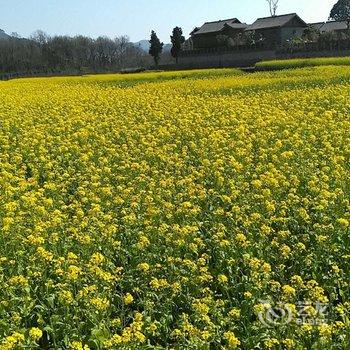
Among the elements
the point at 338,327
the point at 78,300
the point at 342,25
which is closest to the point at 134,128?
the point at 78,300

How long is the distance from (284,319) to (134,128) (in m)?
9.71

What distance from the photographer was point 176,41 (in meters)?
67.6

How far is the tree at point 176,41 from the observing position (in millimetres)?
66875

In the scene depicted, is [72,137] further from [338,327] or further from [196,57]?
[196,57]

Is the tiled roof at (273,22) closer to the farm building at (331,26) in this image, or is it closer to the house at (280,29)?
the house at (280,29)

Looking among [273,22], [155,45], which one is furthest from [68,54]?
[273,22]

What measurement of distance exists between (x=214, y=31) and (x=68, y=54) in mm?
45561

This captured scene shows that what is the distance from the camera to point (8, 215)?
21.7 feet

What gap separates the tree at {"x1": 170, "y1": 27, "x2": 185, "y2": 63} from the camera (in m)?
66.9

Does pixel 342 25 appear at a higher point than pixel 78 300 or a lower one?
higher

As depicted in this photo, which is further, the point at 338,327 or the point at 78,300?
the point at 78,300

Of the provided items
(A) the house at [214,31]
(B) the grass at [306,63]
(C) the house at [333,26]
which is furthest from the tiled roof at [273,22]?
(B) the grass at [306,63]
